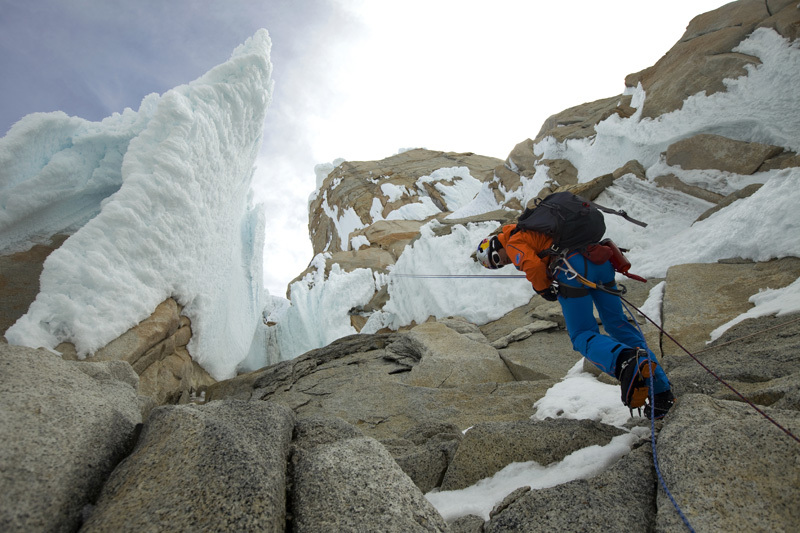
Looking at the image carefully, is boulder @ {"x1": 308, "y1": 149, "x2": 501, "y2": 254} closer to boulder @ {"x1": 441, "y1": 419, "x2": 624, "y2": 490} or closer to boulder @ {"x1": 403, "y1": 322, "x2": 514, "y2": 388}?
boulder @ {"x1": 403, "y1": 322, "x2": 514, "y2": 388}

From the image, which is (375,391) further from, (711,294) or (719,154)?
(719,154)

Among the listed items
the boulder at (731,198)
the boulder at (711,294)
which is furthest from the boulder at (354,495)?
the boulder at (731,198)

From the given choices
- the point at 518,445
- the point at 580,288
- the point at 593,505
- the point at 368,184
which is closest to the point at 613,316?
the point at 580,288

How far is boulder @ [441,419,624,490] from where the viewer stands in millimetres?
2910

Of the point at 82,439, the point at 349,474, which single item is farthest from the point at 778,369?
the point at 82,439

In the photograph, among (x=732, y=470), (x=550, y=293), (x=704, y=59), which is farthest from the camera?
(x=704, y=59)

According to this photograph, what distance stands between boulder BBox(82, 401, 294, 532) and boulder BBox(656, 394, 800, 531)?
6.31 ft

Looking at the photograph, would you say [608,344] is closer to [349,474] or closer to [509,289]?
[349,474]

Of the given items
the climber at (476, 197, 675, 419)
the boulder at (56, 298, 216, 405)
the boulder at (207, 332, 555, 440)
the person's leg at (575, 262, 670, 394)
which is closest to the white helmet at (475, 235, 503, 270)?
the climber at (476, 197, 675, 419)

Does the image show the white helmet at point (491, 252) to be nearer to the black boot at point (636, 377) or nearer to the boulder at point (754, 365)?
the black boot at point (636, 377)

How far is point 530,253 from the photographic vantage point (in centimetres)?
405

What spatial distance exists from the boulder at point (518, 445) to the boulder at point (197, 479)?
143 centimetres

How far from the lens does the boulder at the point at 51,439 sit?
1.68 meters

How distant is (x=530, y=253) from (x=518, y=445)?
73.7 inches
